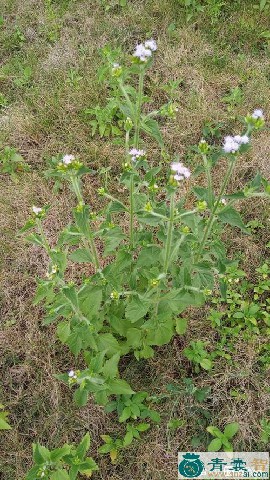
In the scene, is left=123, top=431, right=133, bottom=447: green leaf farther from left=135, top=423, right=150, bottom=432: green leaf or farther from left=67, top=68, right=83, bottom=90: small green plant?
left=67, top=68, right=83, bottom=90: small green plant

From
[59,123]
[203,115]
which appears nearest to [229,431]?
[203,115]

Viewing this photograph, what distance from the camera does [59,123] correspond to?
411cm

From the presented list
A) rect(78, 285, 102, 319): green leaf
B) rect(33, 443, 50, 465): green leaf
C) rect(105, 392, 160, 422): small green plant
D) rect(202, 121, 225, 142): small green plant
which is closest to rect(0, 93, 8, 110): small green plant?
rect(202, 121, 225, 142): small green plant

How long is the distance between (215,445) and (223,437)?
0.07 meters

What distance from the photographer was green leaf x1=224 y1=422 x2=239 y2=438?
2656 millimetres

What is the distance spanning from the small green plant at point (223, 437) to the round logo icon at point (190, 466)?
0.11 m

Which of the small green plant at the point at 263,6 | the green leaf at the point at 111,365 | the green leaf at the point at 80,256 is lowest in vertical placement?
the green leaf at the point at 111,365

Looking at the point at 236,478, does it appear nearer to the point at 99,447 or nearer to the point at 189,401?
the point at 189,401

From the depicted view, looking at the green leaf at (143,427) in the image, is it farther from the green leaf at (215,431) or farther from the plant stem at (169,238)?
the plant stem at (169,238)

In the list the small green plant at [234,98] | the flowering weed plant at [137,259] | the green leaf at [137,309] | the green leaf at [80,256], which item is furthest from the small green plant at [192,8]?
the green leaf at [137,309]

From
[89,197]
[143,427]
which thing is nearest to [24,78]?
[89,197]

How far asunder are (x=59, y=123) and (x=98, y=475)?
283 cm

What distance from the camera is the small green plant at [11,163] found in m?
3.85

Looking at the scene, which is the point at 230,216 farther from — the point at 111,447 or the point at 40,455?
the point at 111,447
